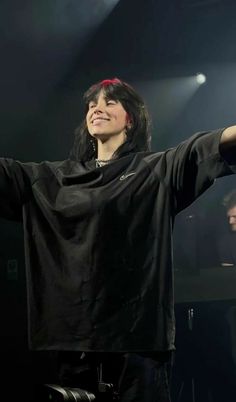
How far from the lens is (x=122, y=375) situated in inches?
39.8

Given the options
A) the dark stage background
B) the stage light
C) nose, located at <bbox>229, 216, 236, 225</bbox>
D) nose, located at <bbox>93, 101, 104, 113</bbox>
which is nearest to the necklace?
nose, located at <bbox>93, 101, 104, 113</bbox>

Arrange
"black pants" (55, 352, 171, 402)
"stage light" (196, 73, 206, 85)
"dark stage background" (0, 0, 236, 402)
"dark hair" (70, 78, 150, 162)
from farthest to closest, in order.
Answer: "stage light" (196, 73, 206, 85) < "dark stage background" (0, 0, 236, 402) < "dark hair" (70, 78, 150, 162) < "black pants" (55, 352, 171, 402)

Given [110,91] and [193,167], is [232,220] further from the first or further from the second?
[193,167]

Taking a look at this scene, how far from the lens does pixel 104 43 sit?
2.71 meters

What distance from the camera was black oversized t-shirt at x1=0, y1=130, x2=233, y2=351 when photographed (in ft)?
3.39

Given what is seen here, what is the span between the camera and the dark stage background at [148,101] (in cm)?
232

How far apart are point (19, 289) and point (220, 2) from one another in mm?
1904

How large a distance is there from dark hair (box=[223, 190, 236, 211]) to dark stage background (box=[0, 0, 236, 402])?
4 cm

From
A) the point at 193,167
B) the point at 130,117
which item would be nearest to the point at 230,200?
the point at 130,117

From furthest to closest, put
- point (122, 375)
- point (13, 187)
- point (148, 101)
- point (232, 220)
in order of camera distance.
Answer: point (148, 101) < point (232, 220) < point (13, 187) < point (122, 375)

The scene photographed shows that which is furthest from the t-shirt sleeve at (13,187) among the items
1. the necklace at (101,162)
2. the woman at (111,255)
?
the necklace at (101,162)

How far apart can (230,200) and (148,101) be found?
74cm

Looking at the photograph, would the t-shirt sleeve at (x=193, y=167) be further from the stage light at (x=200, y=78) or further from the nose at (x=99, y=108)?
the stage light at (x=200, y=78)

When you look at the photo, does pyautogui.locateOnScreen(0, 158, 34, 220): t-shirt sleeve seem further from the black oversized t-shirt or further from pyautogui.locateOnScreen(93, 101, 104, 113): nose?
pyautogui.locateOnScreen(93, 101, 104, 113): nose
